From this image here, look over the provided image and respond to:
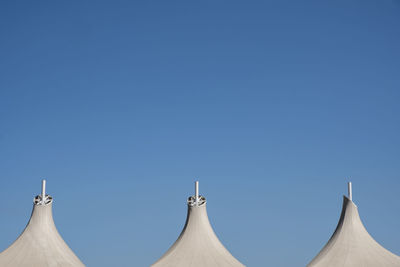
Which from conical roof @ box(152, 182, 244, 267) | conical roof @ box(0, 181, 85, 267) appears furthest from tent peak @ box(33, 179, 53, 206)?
conical roof @ box(152, 182, 244, 267)

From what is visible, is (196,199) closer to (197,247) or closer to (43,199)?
(197,247)

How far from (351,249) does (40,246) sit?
14.2 meters

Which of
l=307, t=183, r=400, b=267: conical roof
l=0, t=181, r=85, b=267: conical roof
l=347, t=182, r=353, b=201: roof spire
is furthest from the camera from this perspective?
l=347, t=182, r=353, b=201: roof spire

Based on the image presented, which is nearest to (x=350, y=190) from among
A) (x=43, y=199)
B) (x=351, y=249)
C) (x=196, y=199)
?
(x=351, y=249)

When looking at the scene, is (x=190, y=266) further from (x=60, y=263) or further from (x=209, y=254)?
(x=60, y=263)

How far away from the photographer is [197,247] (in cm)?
2641

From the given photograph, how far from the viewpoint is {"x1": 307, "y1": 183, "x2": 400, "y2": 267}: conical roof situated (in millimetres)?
26281

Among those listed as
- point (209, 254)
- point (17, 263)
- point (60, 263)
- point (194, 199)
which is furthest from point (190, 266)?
point (17, 263)

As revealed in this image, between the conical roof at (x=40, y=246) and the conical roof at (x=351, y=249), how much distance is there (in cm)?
1125

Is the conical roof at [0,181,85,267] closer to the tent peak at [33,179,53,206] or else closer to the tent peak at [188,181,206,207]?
the tent peak at [33,179,53,206]

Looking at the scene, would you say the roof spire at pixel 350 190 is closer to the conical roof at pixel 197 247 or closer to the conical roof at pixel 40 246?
the conical roof at pixel 197 247

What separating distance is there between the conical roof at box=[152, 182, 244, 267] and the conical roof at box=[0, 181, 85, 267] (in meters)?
4.25

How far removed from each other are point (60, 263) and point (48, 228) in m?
2.00

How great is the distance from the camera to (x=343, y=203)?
93.2 ft
